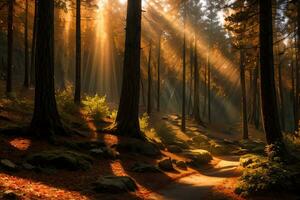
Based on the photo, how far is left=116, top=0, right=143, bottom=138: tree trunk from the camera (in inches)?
690

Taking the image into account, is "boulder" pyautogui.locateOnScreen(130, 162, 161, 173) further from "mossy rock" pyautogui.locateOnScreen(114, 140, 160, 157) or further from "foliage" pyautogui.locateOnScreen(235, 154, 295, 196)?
"foliage" pyautogui.locateOnScreen(235, 154, 295, 196)

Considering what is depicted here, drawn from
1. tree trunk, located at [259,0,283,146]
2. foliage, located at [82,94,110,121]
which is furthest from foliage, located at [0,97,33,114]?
tree trunk, located at [259,0,283,146]

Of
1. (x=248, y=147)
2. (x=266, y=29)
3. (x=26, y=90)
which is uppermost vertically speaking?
(x=266, y=29)

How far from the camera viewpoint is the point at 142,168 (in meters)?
13.5

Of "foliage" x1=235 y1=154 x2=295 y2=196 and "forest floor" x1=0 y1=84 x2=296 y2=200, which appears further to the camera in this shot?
"foliage" x1=235 y1=154 x2=295 y2=196

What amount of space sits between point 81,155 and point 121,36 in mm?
28537

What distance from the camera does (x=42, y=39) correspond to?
14398mm

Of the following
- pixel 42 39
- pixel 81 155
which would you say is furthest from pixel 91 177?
pixel 42 39

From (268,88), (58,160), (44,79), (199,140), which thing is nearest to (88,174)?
(58,160)

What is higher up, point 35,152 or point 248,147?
point 35,152

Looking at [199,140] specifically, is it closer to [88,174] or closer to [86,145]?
[86,145]

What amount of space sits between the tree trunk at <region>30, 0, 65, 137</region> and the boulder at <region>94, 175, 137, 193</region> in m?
4.18

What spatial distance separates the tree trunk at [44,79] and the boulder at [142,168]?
3246 millimetres

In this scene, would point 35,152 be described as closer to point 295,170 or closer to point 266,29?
point 295,170
